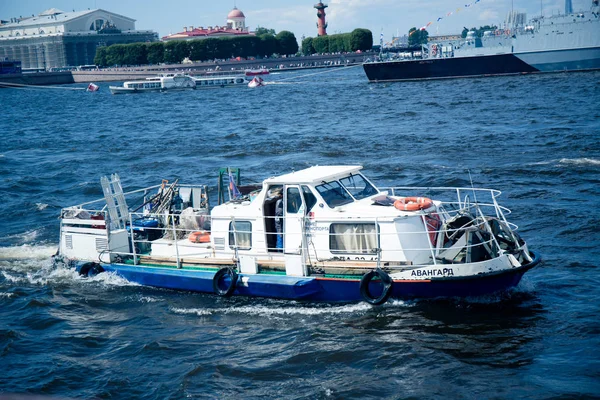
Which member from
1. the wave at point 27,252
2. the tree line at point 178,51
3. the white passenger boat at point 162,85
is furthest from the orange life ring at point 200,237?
the tree line at point 178,51

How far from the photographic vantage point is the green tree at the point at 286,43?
196250 millimetres

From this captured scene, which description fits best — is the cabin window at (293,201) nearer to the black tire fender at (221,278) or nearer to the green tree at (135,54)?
the black tire fender at (221,278)

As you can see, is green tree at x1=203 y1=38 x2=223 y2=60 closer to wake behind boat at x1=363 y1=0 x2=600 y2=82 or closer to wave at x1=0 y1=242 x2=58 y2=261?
wake behind boat at x1=363 y1=0 x2=600 y2=82

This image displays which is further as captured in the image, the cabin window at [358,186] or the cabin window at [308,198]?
the cabin window at [358,186]

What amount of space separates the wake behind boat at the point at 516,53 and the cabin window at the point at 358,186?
289 feet

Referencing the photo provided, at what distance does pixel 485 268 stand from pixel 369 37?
608ft

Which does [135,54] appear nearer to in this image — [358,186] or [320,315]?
[358,186]

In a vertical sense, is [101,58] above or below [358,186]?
above

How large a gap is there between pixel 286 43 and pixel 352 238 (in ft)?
608

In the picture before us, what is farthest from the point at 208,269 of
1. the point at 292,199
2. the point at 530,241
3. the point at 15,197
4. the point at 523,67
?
the point at 523,67

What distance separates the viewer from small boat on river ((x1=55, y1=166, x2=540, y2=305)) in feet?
54.8

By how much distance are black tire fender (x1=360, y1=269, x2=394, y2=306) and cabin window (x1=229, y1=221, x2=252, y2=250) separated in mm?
3446

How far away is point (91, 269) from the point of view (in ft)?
66.5

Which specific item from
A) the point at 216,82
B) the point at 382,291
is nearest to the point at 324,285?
the point at 382,291
